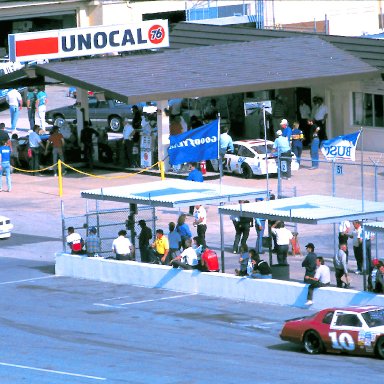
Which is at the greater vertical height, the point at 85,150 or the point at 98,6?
the point at 98,6

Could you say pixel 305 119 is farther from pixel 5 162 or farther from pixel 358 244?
pixel 358 244

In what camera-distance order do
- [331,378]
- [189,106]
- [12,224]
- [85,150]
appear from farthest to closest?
[189,106] < [85,150] < [12,224] < [331,378]

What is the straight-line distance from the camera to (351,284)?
1286 inches

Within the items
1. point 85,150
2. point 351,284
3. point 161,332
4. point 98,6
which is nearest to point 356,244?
point 351,284

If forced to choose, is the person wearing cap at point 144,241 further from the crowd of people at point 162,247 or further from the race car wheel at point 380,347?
the race car wheel at point 380,347

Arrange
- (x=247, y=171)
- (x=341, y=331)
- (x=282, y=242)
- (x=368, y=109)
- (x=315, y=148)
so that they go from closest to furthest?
(x=341, y=331)
(x=282, y=242)
(x=247, y=171)
(x=315, y=148)
(x=368, y=109)

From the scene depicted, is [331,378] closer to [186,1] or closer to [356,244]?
[356,244]

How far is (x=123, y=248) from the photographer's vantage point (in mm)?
34969

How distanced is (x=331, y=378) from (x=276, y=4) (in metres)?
45.7

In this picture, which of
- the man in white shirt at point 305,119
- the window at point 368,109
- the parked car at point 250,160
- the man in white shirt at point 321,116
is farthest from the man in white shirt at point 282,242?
the man in white shirt at point 305,119

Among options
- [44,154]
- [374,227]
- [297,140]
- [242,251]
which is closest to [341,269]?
[374,227]

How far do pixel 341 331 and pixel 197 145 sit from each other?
11.2 metres

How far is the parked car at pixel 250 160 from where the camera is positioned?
147ft

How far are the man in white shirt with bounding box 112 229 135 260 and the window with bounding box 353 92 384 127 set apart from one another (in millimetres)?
16163
